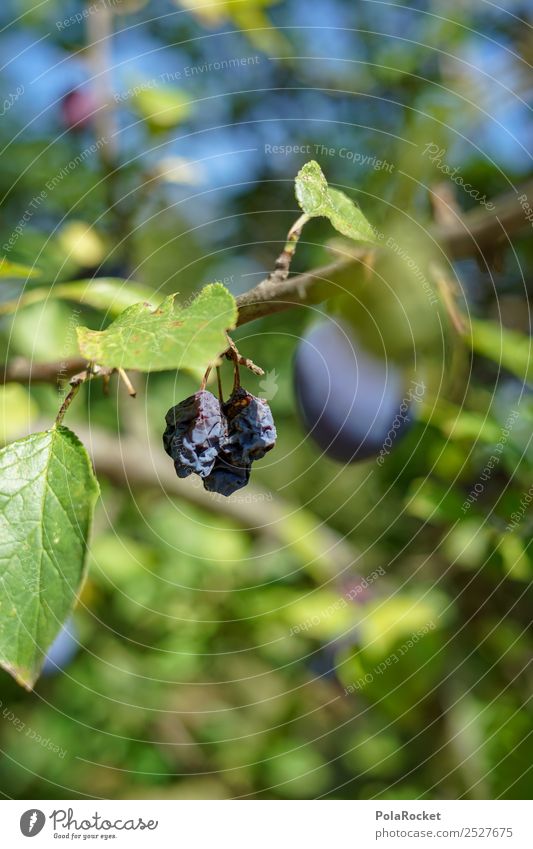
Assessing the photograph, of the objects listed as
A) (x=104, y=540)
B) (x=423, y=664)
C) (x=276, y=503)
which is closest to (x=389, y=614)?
(x=423, y=664)

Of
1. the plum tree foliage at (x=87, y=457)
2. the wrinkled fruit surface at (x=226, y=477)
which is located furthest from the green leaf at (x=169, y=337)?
the wrinkled fruit surface at (x=226, y=477)

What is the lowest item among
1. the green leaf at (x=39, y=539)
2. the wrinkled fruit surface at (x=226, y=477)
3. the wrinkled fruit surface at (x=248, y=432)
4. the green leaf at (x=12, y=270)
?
the green leaf at (x=39, y=539)

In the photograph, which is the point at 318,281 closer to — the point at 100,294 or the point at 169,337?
the point at 169,337

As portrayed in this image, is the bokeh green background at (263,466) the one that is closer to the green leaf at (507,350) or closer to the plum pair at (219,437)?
the green leaf at (507,350)

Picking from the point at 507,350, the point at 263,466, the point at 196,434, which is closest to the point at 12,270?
the point at 196,434

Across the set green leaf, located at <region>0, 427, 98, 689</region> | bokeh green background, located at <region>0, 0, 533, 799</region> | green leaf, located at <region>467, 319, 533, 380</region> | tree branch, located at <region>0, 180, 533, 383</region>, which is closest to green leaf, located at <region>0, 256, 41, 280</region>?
tree branch, located at <region>0, 180, 533, 383</region>

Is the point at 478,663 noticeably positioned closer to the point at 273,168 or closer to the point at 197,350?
the point at 273,168

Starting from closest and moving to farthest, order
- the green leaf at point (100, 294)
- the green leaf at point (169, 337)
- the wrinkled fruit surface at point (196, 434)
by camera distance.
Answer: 1. the green leaf at point (169, 337)
2. the wrinkled fruit surface at point (196, 434)
3. the green leaf at point (100, 294)
